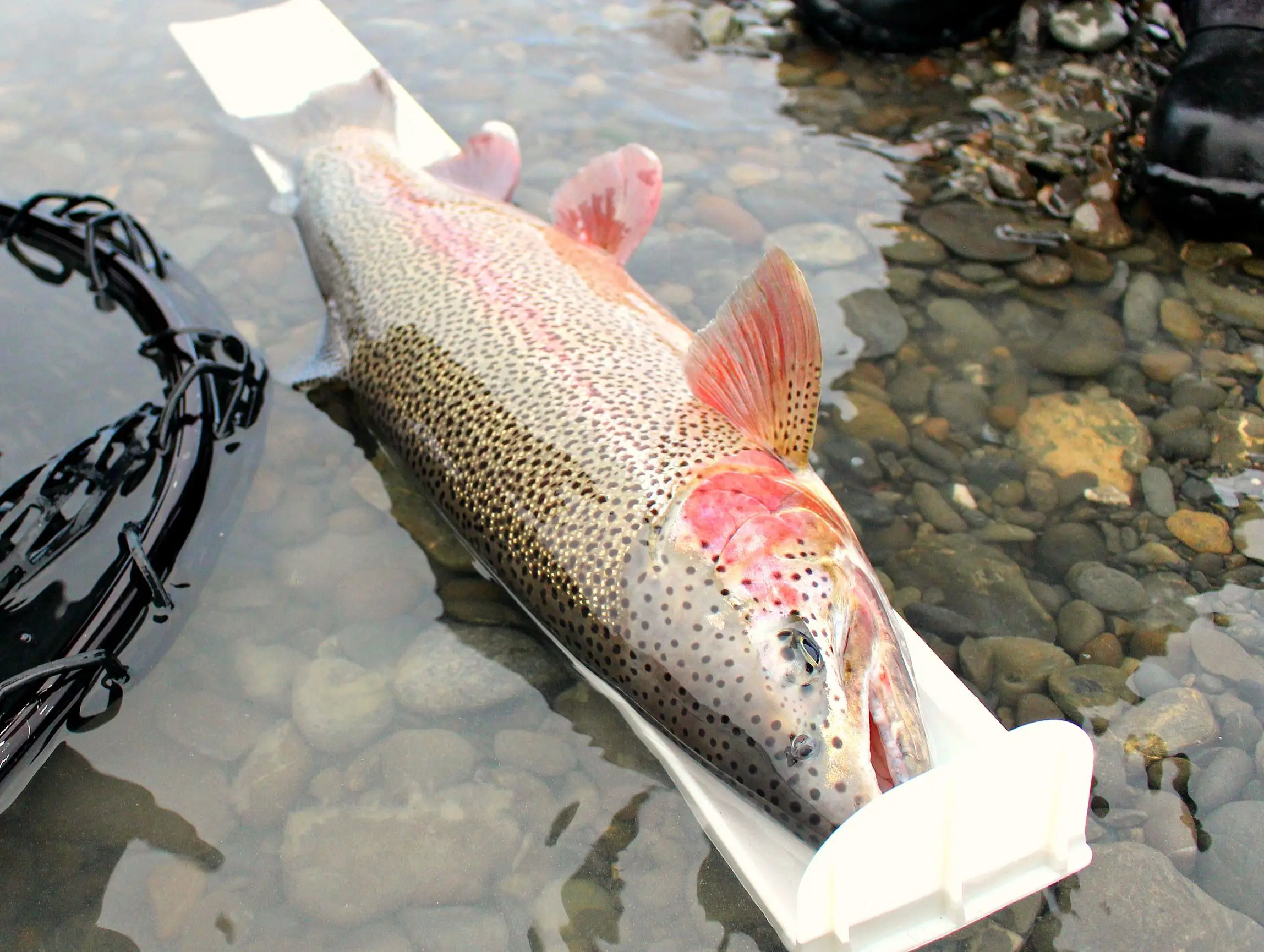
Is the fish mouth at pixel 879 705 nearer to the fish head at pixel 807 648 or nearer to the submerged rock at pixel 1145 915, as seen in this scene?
the fish head at pixel 807 648

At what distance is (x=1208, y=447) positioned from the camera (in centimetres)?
377

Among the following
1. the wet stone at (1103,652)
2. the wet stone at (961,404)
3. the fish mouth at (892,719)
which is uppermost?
the fish mouth at (892,719)

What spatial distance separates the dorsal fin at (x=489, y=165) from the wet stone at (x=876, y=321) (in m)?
1.65

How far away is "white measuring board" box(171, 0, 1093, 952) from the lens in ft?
7.04

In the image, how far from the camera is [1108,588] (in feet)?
10.9

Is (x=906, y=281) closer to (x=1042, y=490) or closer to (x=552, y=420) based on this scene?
(x=1042, y=490)

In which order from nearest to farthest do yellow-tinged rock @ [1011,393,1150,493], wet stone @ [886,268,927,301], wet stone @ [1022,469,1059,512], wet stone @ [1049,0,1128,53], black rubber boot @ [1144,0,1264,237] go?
wet stone @ [1022,469,1059,512] → yellow-tinged rock @ [1011,393,1150,493] → black rubber boot @ [1144,0,1264,237] → wet stone @ [886,268,927,301] → wet stone @ [1049,0,1128,53]

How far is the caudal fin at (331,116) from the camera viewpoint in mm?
4988

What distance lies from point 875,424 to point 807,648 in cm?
173

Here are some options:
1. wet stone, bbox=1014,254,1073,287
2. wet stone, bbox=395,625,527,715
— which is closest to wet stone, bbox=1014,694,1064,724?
wet stone, bbox=395,625,527,715

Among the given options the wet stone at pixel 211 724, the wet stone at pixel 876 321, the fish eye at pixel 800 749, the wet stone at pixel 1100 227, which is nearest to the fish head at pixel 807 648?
the fish eye at pixel 800 749

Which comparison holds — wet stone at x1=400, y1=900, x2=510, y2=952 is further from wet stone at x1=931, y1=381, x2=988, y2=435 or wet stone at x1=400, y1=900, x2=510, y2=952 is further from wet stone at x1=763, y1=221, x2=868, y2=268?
wet stone at x1=763, y1=221, x2=868, y2=268

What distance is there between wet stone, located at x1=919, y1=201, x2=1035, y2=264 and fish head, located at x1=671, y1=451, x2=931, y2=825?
240cm

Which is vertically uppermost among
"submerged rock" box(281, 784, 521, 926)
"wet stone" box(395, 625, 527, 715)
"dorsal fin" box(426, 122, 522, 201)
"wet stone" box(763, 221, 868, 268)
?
"dorsal fin" box(426, 122, 522, 201)
